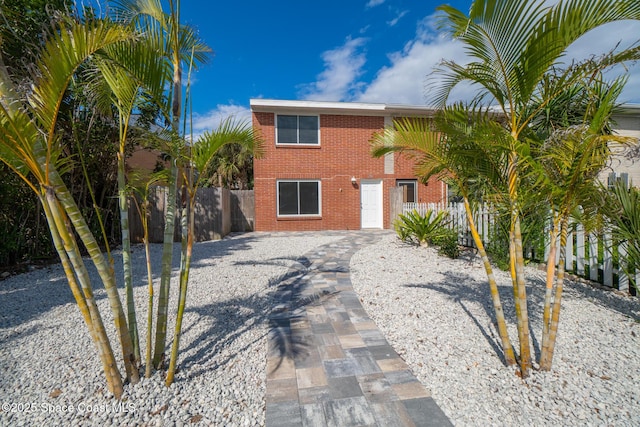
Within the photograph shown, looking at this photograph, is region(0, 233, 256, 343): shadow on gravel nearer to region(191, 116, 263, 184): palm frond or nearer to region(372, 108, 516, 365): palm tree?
region(191, 116, 263, 184): palm frond

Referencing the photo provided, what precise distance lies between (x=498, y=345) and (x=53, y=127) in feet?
11.6

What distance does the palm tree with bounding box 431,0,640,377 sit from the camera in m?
1.67

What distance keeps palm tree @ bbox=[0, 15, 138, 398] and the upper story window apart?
9284mm

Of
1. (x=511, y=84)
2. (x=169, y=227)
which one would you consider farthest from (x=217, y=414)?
(x=511, y=84)

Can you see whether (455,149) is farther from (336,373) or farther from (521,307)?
(336,373)

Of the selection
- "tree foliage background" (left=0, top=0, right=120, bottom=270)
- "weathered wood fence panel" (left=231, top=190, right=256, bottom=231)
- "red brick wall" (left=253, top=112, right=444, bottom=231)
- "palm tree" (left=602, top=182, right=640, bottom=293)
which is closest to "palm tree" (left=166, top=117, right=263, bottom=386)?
"palm tree" (left=602, top=182, right=640, bottom=293)

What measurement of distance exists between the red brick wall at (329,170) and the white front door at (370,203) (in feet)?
0.64

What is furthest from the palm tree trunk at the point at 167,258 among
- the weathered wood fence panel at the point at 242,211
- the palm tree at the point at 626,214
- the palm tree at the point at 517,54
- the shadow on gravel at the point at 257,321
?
the weathered wood fence panel at the point at 242,211

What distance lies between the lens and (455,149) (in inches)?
83.2

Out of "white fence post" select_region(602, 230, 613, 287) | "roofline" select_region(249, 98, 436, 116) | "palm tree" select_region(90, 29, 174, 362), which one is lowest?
"white fence post" select_region(602, 230, 613, 287)

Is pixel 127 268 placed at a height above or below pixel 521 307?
above

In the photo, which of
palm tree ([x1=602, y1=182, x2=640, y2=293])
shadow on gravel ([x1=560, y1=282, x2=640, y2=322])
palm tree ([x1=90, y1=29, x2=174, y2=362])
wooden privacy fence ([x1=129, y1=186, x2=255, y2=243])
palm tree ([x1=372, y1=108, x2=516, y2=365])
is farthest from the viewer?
wooden privacy fence ([x1=129, y1=186, x2=255, y2=243])

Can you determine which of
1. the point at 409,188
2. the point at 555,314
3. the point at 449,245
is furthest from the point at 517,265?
the point at 409,188

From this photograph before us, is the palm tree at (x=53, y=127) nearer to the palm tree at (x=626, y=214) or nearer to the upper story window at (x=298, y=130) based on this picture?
the palm tree at (x=626, y=214)
